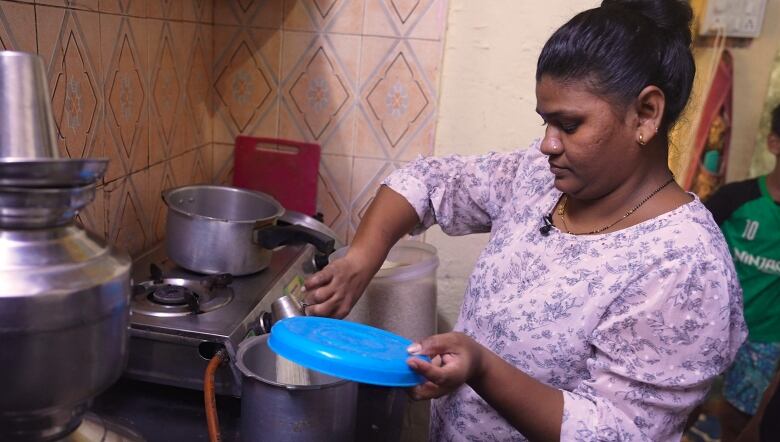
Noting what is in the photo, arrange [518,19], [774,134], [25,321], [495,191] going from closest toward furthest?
[25,321] → [495,191] → [518,19] → [774,134]

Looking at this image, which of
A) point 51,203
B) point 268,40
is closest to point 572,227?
point 51,203

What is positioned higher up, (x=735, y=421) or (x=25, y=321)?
(x=25, y=321)

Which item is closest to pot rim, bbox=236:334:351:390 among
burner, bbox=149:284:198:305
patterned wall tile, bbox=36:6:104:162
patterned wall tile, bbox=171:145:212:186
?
burner, bbox=149:284:198:305

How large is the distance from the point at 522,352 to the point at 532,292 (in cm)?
8

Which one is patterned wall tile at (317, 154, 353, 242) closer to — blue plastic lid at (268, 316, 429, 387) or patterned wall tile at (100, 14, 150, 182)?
patterned wall tile at (100, 14, 150, 182)

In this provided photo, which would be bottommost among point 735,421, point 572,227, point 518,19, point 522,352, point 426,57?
point 735,421

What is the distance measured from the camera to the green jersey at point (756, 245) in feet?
6.88

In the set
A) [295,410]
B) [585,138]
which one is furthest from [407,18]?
[295,410]

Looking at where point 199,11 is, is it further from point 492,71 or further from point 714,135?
point 714,135

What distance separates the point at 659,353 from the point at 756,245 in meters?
1.66

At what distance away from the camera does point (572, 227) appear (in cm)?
93

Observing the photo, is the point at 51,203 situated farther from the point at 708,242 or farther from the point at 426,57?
the point at 426,57

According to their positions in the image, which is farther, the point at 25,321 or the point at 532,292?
the point at 532,292

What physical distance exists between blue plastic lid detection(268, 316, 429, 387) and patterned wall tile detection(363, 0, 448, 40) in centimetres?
94
